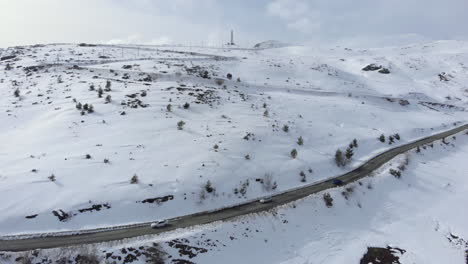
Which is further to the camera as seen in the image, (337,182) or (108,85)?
(108,85)

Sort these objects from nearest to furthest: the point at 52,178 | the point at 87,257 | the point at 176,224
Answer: the point at 87,257
the point at 176,224
the point at 52,178

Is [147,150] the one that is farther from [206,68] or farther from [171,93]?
[206,68]

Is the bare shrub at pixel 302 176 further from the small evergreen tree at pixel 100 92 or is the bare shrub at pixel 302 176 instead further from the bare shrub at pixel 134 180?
the small evergreen tree at pixel 100 92

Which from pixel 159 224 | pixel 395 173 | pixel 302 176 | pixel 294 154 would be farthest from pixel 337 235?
pixel 159 224

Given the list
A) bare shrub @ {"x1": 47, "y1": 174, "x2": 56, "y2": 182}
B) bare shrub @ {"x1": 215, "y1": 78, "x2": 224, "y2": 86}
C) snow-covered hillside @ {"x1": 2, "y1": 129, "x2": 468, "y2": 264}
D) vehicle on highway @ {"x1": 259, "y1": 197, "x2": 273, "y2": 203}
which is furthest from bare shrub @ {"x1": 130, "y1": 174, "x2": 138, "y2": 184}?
bare shrub @ {"x1": 215, "y1": 78, "x2": 224, "y2": 86}

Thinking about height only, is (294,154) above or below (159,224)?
above

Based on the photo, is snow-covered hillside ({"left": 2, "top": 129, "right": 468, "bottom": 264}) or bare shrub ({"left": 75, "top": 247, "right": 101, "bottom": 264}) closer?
bare shrub ({"left": 75, "top": 247, "right": 101, "bottom": 264})

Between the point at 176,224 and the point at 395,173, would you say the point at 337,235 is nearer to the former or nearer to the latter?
the point at 176,224

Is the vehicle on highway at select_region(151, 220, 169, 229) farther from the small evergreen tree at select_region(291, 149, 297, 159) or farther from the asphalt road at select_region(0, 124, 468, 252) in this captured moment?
the small evergreen tree at select_region(291, 149, 297, 159)

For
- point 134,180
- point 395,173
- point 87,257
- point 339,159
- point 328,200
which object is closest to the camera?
point 87,257

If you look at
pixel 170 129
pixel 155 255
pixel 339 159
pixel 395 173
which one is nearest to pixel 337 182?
pixel 339 159

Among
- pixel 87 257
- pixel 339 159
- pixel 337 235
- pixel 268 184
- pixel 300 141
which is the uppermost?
pixel 300 141
